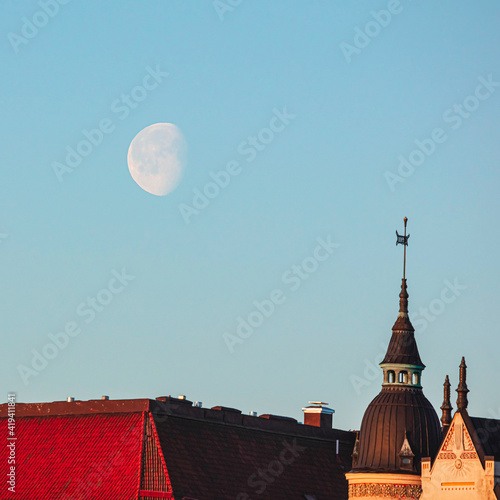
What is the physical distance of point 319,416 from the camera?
13338 centimetres

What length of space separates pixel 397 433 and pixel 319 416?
20.4 m

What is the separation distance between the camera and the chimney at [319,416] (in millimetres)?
133250

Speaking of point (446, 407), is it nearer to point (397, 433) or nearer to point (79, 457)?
point (397, 433)

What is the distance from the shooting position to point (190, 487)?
11238 cm

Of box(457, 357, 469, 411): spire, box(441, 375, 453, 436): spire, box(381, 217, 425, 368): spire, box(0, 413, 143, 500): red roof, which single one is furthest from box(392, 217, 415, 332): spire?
box(0, 413, 143, 500): red roof

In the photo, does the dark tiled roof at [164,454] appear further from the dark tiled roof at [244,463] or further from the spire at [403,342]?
the spire at [403,342]

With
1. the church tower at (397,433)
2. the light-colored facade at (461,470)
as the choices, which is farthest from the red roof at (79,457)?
the light-colored facade at (461,470)

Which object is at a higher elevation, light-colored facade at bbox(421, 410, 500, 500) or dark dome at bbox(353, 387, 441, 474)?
dark dome at bbox(353, 387, 441, 474)

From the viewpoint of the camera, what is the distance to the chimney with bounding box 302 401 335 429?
437 ft

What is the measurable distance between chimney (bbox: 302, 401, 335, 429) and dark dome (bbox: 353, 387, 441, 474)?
690 inches

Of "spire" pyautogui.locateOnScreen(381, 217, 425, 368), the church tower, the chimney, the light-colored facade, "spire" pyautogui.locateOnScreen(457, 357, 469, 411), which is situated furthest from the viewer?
the chimney

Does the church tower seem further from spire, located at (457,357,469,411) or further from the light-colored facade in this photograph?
spire, located at (457,357,469,411)

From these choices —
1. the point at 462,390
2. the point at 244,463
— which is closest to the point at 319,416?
the point at 244,463

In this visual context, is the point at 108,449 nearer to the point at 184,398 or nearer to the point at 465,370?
the point at 184,398
